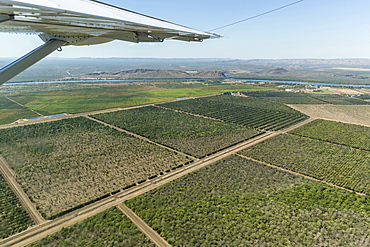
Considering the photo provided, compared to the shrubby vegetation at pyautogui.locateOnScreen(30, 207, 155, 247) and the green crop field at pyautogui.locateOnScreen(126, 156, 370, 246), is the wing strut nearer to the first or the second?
the shrubby vegetation at pyautogui.locateOnScreen(30, 207, 155, 247)

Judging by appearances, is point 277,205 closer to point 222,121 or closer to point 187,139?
point 187,139

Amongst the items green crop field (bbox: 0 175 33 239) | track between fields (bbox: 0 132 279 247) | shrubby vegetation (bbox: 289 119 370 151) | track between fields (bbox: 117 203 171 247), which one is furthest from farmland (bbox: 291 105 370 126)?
green crop field (bbox: 0 175 33 239)

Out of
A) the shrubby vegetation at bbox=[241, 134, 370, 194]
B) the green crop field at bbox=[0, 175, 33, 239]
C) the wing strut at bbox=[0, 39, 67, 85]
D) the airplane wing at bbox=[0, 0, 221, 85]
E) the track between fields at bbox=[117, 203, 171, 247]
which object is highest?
the airplane wing at bbox=[0, 0, 221, 85]

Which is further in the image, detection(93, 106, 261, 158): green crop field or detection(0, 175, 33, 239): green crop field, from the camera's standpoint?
detection(93, 106, 261, 158): green crop field

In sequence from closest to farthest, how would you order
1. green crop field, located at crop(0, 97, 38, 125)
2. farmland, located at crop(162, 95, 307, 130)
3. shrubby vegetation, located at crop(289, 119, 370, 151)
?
shrubby vegetation, located at crop(289, 119, 370, 151), green crop field, located at crop(0, 97, 38, 125), farmland, located at crop(162, 95, 307, 130)

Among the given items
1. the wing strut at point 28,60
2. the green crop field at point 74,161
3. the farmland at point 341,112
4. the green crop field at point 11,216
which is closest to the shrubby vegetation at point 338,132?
the farmland at point 341,112

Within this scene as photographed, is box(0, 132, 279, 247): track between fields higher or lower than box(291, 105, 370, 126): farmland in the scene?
lower

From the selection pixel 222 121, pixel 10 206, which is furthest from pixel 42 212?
pixel 222 121

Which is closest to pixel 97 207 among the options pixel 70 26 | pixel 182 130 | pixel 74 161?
pixel 74 161
